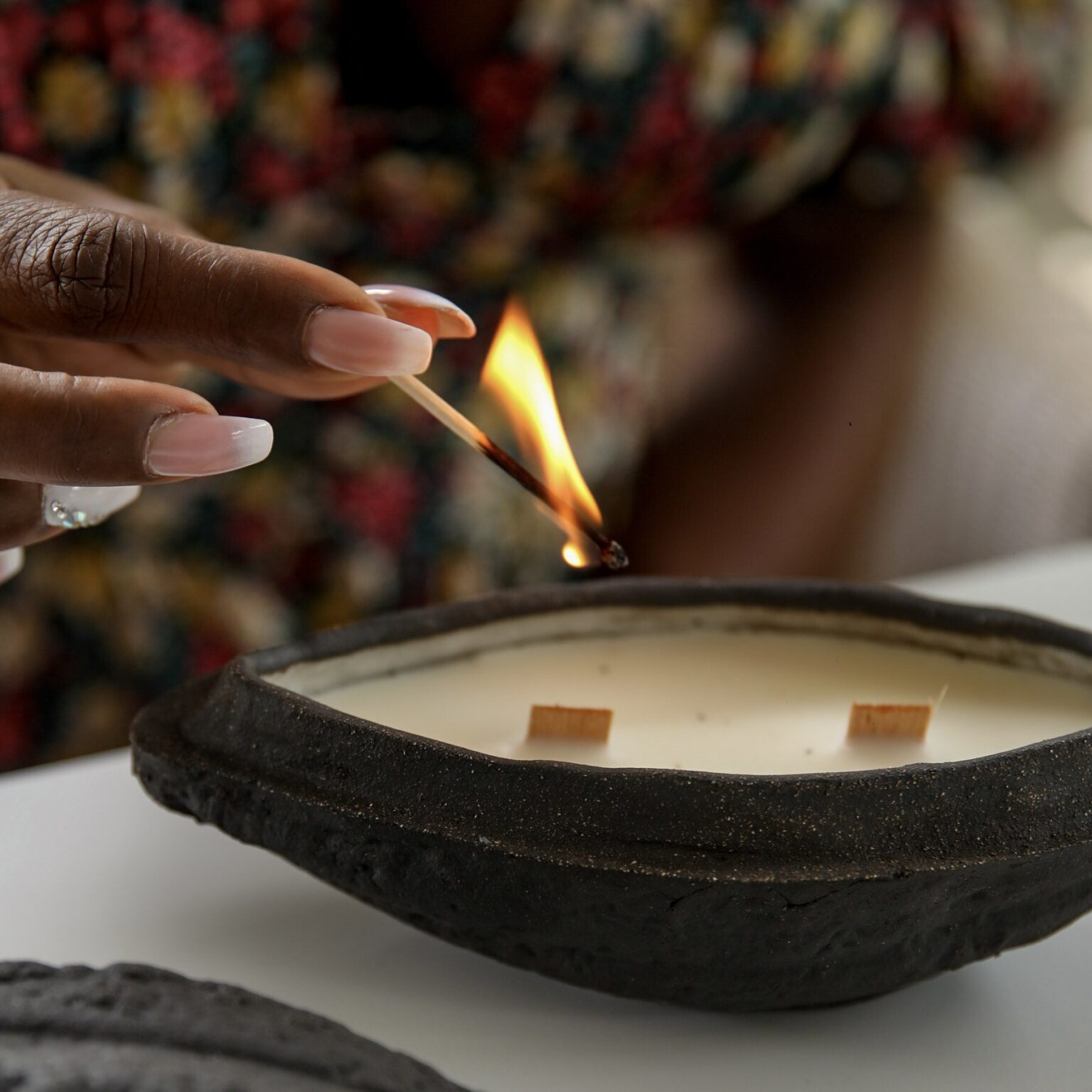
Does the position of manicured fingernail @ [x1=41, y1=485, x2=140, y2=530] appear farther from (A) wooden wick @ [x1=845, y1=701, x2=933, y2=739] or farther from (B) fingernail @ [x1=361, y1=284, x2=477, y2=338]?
(A) wooden wick @ [x1=845, y1=701, x2=933, y2=739]

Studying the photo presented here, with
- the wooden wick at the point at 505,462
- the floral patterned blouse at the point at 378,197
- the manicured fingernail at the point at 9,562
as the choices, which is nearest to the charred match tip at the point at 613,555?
the wooden wick at the point at 505,462

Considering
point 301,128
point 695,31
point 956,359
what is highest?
point 695,31

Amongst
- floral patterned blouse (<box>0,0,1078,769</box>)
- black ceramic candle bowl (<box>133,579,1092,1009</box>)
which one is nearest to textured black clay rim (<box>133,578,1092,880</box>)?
black ceramic candle bowl (<box>133,579,1092,1009</box>)

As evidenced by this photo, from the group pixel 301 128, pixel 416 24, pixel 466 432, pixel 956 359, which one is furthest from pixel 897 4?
pixel 466 432

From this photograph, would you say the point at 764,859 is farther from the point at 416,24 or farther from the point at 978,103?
the point at 978,103

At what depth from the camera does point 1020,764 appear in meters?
0.36

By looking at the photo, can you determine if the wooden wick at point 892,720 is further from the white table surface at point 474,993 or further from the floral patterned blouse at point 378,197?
the floral patterned blouse at point 378,197

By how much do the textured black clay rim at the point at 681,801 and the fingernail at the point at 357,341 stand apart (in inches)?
4.0

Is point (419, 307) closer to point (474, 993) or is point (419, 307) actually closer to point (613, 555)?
point (613, 555)

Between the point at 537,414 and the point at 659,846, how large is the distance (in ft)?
0.58

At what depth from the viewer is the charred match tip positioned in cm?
42

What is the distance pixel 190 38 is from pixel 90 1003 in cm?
72

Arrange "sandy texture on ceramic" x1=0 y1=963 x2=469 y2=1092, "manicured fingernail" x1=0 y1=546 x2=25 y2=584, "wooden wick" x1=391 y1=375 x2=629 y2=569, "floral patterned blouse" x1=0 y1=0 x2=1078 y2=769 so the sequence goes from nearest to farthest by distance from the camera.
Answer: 1. "sandy texture on ceramic" x1=0 y1=963 x2=469 y2=1092
2. "wooden wick" x1=391 y1=375 x2=629 y2=569
3. "manicured fingernail" x1=0 y1=546 x2=25 y2=584
4. "floral patterned blouse" x1=0 y1=0 x2=1078 y2=769

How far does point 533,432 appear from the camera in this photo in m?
0.46
